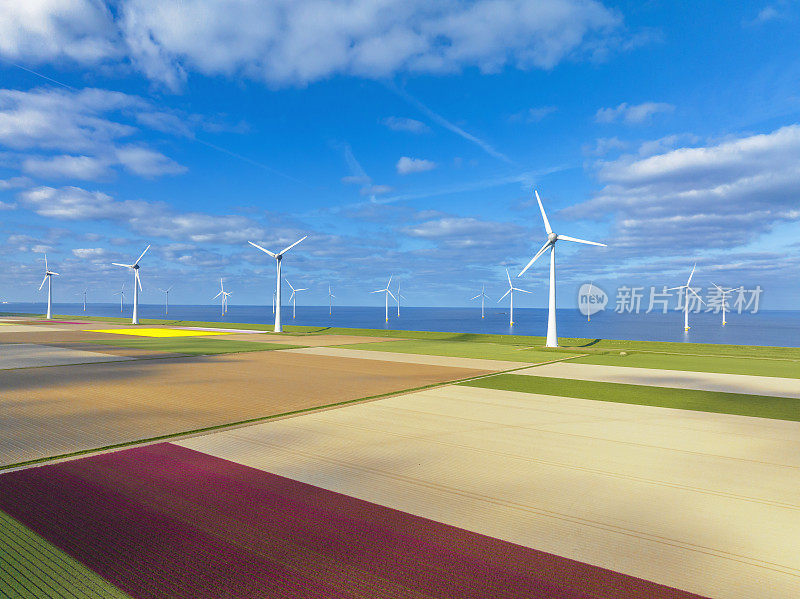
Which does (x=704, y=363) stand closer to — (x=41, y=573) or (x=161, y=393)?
(x=161, y=393)

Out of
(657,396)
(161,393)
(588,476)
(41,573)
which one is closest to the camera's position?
(41,573)

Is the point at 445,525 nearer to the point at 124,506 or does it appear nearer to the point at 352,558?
the point at 352,558

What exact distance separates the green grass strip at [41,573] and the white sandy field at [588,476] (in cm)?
419

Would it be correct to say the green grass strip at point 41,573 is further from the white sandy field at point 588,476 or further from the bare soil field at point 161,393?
the bare soil field at point 161,393

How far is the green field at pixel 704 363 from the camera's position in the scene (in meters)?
30.1

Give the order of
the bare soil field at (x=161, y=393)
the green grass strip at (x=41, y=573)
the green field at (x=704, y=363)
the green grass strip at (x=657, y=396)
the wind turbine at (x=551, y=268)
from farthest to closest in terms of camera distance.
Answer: the wind turbine at (x=551, y=268), the green field at (x=704, y=363), the green grass strip at (x=657, y=396), the bare soil field at (x=161, y=393), the green grass strip at (x=41, y=573)

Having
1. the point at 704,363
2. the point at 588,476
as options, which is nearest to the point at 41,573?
the point at 588,476

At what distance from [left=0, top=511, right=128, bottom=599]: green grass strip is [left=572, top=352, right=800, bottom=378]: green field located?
32.6 m

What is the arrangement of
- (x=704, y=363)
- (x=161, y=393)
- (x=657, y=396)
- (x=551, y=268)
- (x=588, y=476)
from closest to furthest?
1. (x=588, y=476)
2. (x=161, y=393)
3. (x=657, y=396)
4. (x=704, y=363)
5. (x=551, y=268)

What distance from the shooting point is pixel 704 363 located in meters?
34.7

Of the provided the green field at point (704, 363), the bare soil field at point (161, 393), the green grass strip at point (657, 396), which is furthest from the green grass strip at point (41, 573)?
the green field at point (704, 363)

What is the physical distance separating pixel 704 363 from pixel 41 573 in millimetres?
39244

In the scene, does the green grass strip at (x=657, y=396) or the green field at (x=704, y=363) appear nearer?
the green grass strip at (x=657, y=396)

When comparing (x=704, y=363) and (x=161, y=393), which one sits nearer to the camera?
(x=161, y=393)
